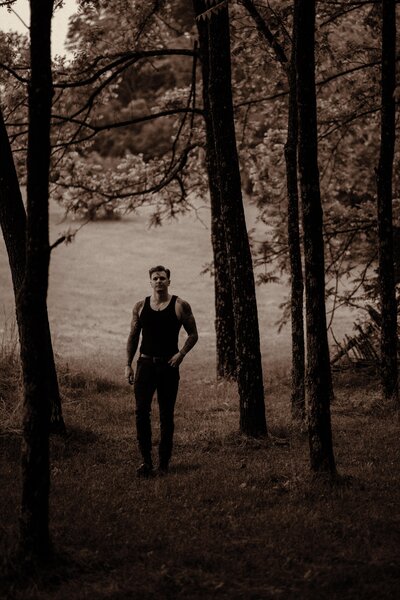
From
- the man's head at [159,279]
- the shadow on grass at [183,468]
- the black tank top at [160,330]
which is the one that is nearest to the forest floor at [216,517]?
the shadow on grass at [183,468]

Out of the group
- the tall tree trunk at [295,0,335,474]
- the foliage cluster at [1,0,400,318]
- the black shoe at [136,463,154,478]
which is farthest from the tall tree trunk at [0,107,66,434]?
the foliage cluster at [1,0,400,318]

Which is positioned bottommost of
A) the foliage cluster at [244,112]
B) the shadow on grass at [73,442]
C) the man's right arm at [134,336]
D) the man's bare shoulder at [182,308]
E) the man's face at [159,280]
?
the shadow on grass at [73,442]

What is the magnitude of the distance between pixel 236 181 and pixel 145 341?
284 centimetres

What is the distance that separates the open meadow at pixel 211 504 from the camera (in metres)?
5.18

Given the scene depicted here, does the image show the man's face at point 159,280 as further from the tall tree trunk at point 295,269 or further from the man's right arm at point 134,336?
the tall tree trunk at point 295,269

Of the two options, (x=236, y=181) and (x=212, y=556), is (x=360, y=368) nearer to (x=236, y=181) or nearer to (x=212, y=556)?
(x=236, y=181)

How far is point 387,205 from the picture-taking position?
1200cm

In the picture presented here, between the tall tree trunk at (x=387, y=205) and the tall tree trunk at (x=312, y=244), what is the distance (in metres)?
4.59

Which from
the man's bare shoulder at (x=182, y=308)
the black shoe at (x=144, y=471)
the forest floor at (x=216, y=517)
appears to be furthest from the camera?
the man's bare shoulder at (x=182, y=308)

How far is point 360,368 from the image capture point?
50.5ft

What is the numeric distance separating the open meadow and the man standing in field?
1.72ft

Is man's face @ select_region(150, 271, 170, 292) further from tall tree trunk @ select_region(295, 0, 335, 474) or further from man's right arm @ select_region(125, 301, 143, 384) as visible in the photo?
tall tree trunk @ select_region(295, 0, 335, 474)

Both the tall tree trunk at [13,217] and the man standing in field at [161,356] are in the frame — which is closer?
the man standing in field at [161,356]

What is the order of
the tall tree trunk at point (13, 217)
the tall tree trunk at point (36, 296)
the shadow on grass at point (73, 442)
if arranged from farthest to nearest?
the tall tree trunk at point (13, 217)
the shadow on grass at point (73, 442)
the tall tree trunk at point (36, 296)
